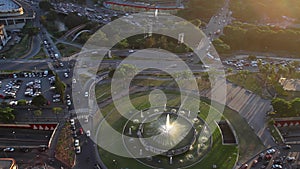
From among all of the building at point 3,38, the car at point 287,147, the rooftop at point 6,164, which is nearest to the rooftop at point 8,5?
the building at point 3,38

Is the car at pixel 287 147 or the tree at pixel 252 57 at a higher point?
the tree at pixel 252 57

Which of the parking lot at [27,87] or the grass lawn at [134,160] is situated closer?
the grass lawn at [134,160]

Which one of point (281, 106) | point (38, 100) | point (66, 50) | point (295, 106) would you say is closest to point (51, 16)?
point (66, 50)

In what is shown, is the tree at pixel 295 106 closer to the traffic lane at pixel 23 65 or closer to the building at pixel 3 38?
the traffic lane at pixel 23 65

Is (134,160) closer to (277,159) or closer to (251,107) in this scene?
(277,159)

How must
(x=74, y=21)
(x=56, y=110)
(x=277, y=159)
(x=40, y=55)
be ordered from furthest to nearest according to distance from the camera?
(x=74, y=21)
(x=40, y=55)
(x=56, y=110)
(x=277, y=159)

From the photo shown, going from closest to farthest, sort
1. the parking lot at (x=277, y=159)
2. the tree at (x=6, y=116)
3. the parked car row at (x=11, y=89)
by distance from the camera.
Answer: the parking lot at (x=277, y=159) → the tree at (x=6, y=116) → the parked car row at (x=11, y=89)

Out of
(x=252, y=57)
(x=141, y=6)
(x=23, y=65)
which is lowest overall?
(x=23, y=65)

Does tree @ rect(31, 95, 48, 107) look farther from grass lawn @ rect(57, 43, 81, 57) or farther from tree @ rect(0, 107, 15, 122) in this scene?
grass lawn @ rect(57, 43, 81, 57)
